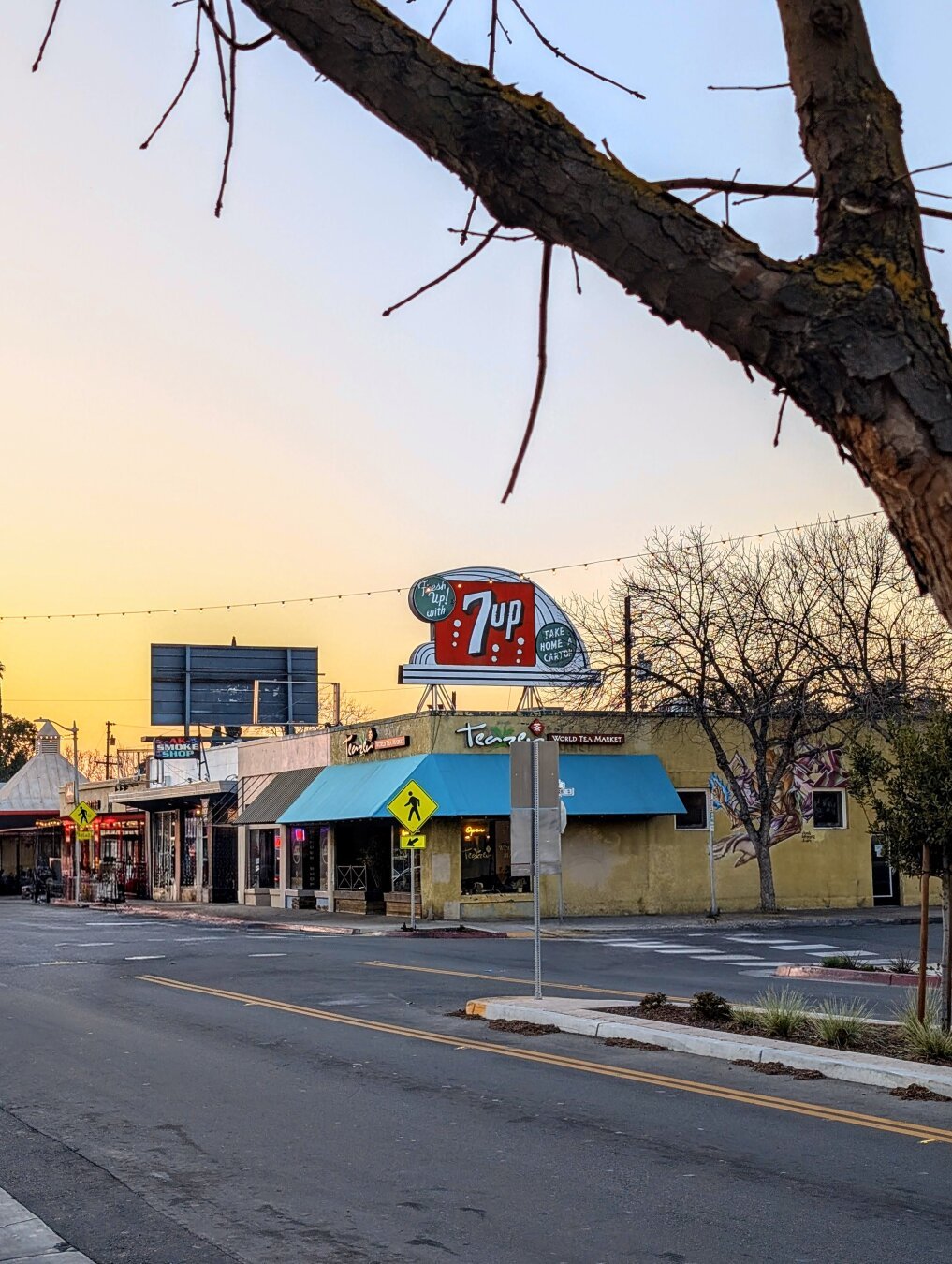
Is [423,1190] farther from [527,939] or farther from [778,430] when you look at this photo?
[527,939]

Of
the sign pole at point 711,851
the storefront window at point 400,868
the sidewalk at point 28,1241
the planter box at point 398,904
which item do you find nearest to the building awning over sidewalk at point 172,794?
the storefront window at point 400,868

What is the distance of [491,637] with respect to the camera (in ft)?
132

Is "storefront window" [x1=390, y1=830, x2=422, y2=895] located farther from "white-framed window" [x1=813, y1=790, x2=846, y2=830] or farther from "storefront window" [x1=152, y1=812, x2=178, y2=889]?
"storefront window" [x1=152, y1=812, x2=178, y2=889]

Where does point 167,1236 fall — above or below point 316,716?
below

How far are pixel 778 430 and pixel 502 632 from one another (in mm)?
37304

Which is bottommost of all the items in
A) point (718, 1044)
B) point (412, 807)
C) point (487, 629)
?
point (718, 1044)

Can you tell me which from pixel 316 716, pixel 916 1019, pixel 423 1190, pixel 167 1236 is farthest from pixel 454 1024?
pixel 316 716

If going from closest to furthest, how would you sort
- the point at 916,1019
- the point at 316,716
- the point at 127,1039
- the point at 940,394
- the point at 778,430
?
the point at 940,394 < the point at 778,430 < the point at 916,1019 < the point at 127,1039 < the point at 316,716

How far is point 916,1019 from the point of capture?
539 inches

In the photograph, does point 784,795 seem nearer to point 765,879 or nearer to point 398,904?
point 765,879

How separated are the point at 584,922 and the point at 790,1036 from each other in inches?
888

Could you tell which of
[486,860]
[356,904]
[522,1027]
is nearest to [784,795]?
[486,860]

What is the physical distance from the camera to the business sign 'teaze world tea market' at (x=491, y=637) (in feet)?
131

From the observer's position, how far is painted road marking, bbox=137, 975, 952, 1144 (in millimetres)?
10266
